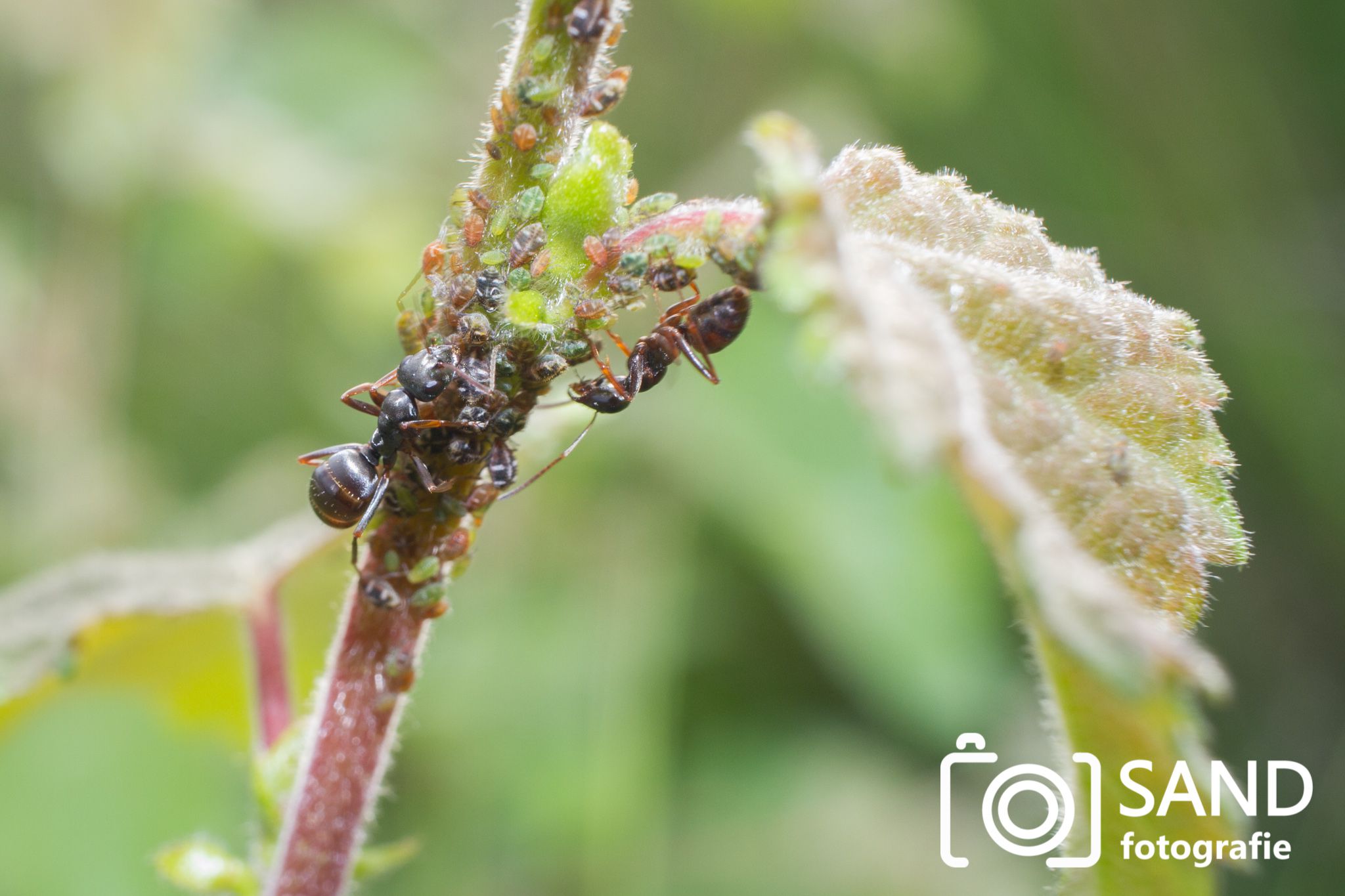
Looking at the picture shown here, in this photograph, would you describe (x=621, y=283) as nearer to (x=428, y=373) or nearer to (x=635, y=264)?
(x=635, y=264)

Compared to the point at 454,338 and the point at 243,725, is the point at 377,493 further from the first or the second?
the point at 243,725

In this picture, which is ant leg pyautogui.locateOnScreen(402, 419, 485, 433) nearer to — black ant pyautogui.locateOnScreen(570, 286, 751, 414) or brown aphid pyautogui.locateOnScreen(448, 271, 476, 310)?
brown aphid pyautogui.locateOnScreen(448, 271, 476, 310)

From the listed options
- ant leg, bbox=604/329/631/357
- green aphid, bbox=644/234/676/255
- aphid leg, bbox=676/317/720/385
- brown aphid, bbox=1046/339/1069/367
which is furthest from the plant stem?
brown aphid, bbox=1046/339/1069/367

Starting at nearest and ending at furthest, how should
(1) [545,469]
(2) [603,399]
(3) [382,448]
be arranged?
1. (3) [382,448]
2. (2) [603,399]
3. (1) [545,469]

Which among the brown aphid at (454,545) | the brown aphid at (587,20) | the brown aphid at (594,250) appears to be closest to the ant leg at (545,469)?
the brown aphid at (454,545)

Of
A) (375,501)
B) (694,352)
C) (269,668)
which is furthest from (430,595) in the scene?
(269,668)

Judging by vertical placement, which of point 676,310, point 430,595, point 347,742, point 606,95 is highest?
point 606,95
